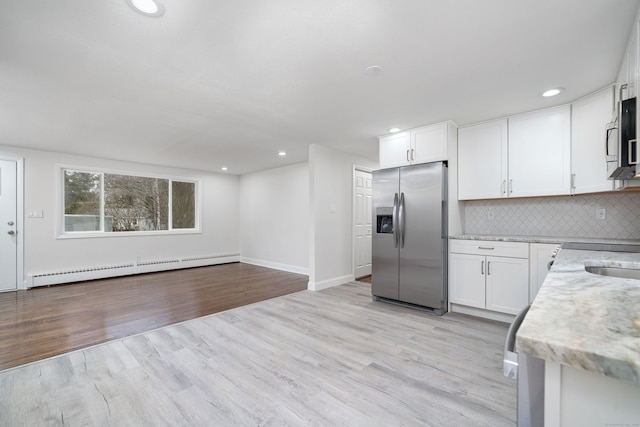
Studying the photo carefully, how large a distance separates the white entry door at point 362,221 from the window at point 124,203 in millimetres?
3944

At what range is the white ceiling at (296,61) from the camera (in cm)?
164

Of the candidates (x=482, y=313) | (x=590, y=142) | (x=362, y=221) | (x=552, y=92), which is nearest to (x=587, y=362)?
(x=552, y=92)

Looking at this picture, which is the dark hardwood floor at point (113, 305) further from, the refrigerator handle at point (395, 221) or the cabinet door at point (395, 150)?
the cabinet door at point (395, 150)

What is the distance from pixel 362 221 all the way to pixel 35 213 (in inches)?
219

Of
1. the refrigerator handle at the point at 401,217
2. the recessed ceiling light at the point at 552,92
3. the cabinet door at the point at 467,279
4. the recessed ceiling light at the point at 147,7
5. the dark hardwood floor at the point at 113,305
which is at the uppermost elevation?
the recessed ceiling light at the point at 147,7

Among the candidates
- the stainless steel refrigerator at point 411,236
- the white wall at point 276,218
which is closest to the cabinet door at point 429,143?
the stainless steel refrigerator at point 411,236

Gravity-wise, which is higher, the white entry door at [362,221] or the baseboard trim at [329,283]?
the white entry door at [362,221]

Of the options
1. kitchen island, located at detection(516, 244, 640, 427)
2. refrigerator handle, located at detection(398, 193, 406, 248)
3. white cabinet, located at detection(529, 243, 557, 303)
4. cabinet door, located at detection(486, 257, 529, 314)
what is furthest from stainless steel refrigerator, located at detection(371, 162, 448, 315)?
kitchen island, located at detection(516, 244, 640, 427)

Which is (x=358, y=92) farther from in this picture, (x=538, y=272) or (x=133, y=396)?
(x=133, y=396)

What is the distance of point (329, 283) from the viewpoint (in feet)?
15.1

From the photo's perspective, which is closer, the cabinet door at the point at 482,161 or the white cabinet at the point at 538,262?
the white cabinet at the point at 538,262

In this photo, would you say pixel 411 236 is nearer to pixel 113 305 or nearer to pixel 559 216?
pixel 559 216

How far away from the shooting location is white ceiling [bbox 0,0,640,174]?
64.5 inches

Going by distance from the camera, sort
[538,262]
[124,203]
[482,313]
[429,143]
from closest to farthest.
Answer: [538,262] < [482,313] < [429,143] < [124,203]
